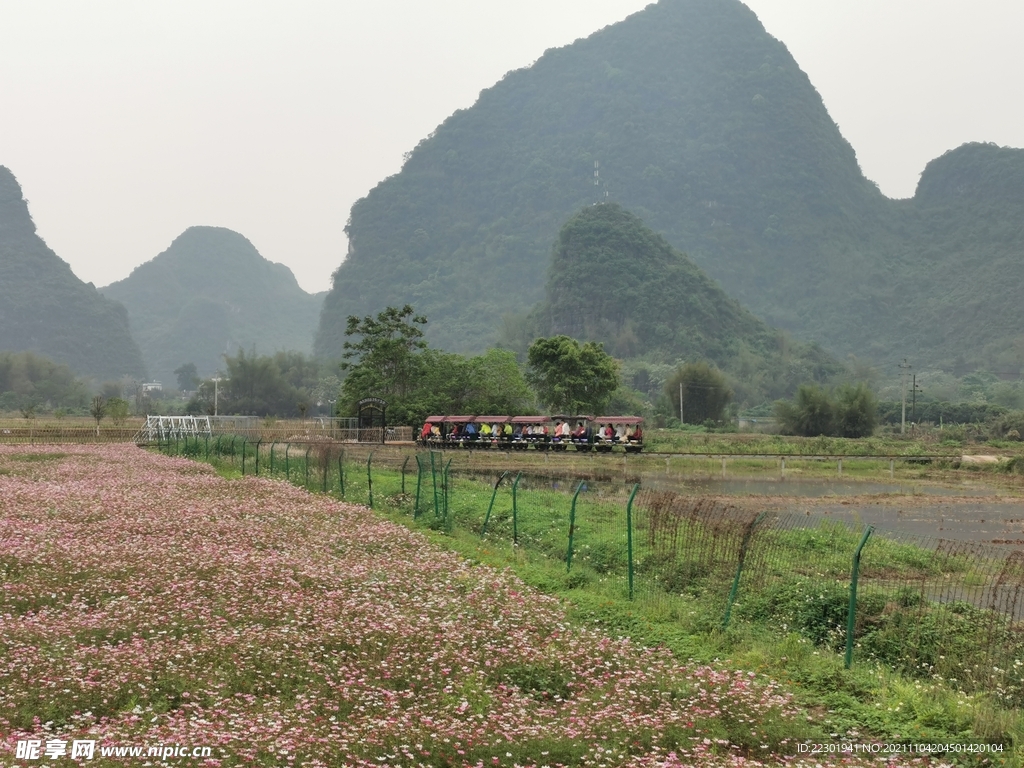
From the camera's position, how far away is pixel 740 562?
12.8m

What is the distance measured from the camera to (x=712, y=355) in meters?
178

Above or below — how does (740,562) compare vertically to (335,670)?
above

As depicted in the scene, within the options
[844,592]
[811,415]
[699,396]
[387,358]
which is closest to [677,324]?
[699,396]

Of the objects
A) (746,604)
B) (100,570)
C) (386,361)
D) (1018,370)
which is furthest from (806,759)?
(1018,370)

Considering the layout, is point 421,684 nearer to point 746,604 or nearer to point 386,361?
point 746,604

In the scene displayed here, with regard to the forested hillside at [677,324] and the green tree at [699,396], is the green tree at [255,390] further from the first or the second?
the green tree at [699,396]

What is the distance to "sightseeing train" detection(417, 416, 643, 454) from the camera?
5712 centimetres

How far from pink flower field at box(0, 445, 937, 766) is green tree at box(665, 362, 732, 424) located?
9517cm

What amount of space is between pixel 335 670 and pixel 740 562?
5629mm

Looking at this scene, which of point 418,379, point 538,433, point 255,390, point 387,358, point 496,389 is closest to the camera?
point 538,433

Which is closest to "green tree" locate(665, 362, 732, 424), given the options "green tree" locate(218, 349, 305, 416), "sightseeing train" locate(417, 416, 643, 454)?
"sightseeing train" locate(417, 416, 643, 454)

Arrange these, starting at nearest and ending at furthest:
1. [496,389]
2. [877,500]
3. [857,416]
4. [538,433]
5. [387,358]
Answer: [877,500], [538,433], [387,358], [496,389], [857,416]

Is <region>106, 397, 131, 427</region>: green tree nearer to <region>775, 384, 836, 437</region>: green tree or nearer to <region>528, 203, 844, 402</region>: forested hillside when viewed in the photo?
<region>775, 384, 836, 437</region>: green tree

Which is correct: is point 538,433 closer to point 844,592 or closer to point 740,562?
point 844,592
